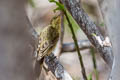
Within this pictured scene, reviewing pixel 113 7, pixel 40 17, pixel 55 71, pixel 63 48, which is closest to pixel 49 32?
pixel 55 71

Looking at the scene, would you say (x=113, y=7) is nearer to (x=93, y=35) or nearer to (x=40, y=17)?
(x=93, y=35)

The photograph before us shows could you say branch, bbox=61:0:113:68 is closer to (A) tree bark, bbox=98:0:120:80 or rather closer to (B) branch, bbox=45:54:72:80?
(B) branch, bbox=45:54:72:80

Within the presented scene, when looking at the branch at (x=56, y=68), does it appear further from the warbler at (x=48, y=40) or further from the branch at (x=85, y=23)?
the branch at (x=85, y=23)

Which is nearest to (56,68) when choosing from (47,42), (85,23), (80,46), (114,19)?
(47,42)

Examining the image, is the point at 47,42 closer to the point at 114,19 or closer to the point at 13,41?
the point at 114,19

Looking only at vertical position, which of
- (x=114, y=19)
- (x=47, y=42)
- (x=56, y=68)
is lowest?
(x=56, y=68)

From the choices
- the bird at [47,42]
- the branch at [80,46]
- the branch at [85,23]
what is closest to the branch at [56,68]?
the bird at [47,42]

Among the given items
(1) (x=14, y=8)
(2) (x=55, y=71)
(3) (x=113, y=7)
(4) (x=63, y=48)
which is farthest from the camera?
(4) (x=63, y=48)
